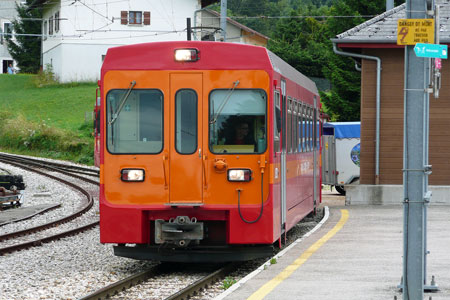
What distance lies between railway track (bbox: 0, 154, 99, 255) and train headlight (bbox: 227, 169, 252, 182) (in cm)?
451

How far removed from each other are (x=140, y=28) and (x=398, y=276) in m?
54.6

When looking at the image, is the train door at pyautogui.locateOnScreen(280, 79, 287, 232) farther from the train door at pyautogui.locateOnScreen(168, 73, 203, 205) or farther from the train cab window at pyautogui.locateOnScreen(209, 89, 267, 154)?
the train door at pyautogui.locateOnScreen(168, 73, 203, 205)

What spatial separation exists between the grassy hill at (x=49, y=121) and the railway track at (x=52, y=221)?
312cm

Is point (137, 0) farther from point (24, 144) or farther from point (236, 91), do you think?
point (236, 91)

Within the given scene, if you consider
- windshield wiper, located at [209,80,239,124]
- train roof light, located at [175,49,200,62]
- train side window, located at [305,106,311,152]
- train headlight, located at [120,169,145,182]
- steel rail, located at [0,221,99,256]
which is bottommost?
steel rail, located at [0,221,99,256]

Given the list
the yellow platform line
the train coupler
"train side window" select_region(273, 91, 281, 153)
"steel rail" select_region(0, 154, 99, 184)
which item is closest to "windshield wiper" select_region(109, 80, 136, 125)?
the train coupler

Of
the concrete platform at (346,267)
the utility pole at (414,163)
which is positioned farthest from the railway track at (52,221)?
the utility pole at (414,163)

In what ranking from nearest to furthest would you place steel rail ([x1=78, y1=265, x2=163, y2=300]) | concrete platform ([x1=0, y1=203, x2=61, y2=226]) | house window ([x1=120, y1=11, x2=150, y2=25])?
steel rail ([x1=78, y1=265, x2=163, y2=300])
concrete platform ([x1=0, y1=203, x2=61, y2=226])
house window ([x1=120, y1=11, x2=150, y2=25])

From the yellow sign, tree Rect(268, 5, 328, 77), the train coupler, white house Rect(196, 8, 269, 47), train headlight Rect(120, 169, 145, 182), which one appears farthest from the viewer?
white house Rect(196, 8, 269, 47)

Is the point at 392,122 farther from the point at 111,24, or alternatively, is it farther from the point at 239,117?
the point at 111,24

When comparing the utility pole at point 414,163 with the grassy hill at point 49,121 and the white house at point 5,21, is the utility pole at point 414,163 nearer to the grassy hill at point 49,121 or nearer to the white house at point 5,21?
the grassy hill at point 49,121

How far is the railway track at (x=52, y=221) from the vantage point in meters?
15.4

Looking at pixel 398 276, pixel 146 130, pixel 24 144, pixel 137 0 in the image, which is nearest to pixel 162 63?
pixel 146 130

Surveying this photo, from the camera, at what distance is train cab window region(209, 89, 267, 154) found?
38.1ft
